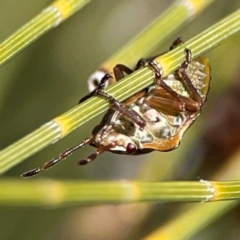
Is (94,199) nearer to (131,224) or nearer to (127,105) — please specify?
(127,105)

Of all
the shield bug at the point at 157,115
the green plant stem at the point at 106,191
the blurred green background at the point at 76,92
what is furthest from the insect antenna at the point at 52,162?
the blurred green background at the point at 76,92

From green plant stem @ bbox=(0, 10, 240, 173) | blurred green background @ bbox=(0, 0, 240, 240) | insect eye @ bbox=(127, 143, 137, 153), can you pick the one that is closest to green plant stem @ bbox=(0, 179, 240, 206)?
green plant stem @ bbox=(0, 10, 240, 173)

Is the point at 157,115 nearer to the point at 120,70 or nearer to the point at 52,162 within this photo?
the point at 120,70

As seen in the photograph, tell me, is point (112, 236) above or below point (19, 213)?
below

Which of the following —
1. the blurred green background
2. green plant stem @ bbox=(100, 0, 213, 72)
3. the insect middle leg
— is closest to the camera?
the insect middle leg

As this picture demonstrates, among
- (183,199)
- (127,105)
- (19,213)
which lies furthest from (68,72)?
(183,199)

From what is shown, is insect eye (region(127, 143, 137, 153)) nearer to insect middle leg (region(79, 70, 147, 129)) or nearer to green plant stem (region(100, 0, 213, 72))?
insect middle leg (region(79, 70, 147, 129))
